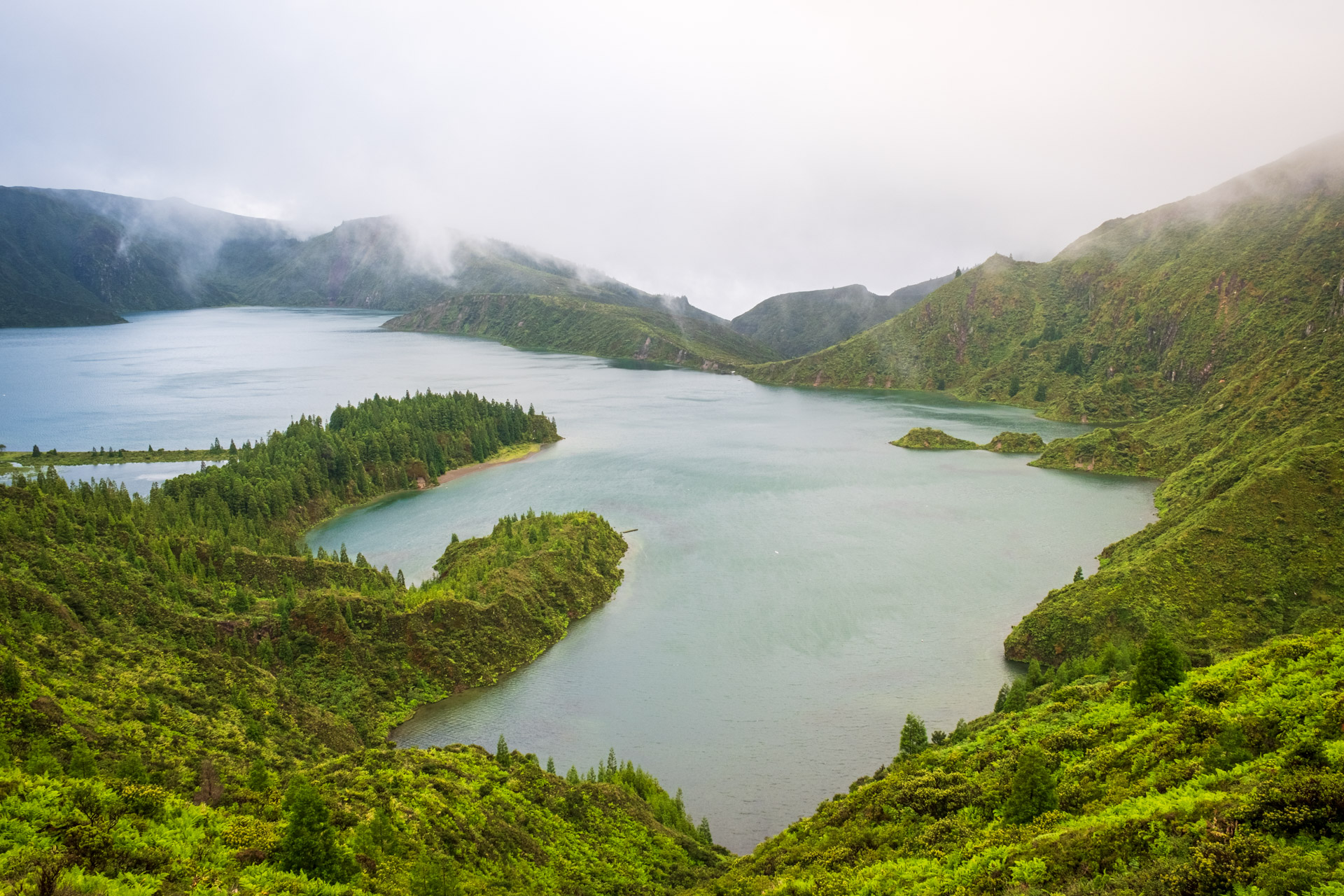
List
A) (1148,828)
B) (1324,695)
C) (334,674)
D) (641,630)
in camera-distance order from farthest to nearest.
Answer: (641,630) → (334,674) → (1324,695) → (1148,828)

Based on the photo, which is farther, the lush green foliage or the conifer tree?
the lush green foliage

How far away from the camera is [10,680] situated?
88.3ft

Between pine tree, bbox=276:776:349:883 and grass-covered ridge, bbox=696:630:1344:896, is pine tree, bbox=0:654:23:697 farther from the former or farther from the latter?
grass-covered ridge, bbox=696:630:1344:896

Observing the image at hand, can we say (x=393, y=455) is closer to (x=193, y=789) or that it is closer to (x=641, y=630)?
(x=641, y=630)

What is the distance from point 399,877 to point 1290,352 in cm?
13962

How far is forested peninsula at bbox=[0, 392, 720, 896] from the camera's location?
67.7 feet

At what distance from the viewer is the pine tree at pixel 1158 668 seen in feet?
92.2

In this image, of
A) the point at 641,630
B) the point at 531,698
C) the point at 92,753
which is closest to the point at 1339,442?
the point at 641,630

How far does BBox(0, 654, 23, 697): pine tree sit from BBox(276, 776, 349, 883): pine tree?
45.3 feet

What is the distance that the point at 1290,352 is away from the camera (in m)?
114

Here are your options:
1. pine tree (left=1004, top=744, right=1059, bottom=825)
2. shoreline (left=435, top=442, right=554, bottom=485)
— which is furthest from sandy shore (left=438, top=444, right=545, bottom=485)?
pine tree (left=1004, top=744, right=1059, bottom=825)

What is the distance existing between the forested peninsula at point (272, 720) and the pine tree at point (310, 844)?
0.19 feet

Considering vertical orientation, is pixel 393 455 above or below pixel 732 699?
above

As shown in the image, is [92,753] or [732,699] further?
[732,699]
